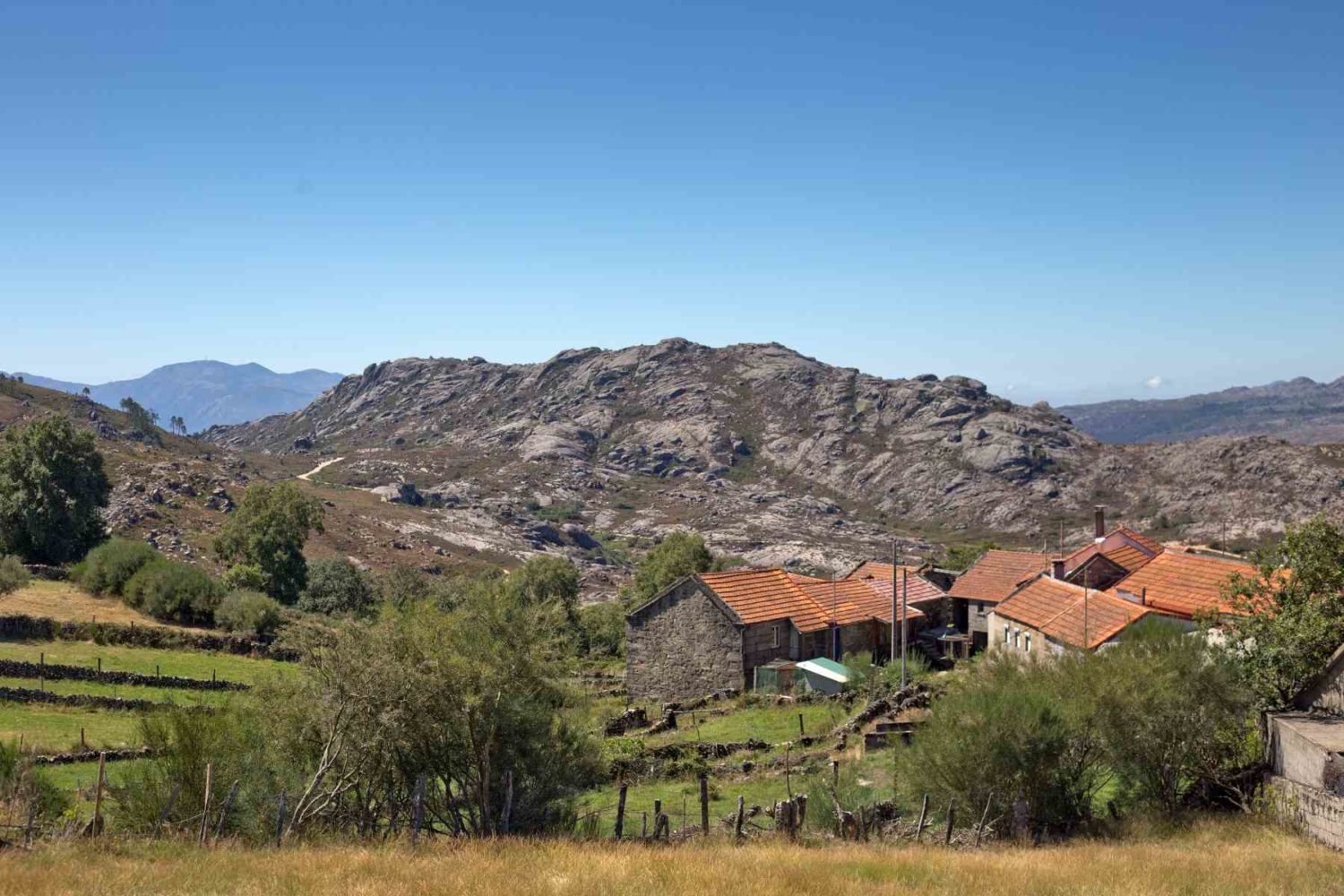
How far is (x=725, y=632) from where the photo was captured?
4234 centimetres

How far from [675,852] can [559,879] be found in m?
3.45

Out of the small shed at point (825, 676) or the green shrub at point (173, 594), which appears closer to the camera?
the small shed at point (825, 676)

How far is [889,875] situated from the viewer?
15367 millimetres

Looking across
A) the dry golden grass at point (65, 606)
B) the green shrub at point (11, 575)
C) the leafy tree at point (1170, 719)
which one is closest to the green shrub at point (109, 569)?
the dry golden grass at point (65, 606)

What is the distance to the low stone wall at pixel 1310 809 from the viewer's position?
18.0m

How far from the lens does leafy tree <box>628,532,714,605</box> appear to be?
70.9 meters

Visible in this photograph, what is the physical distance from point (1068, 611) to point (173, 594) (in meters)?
51.6

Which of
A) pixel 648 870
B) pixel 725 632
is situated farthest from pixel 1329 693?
pixel 725 632

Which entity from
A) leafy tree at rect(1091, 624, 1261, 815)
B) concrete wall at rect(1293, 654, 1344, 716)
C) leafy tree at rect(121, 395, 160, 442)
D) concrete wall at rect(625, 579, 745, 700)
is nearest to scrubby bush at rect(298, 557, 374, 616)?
concrete wall at rect(625, 579, 745, 700)

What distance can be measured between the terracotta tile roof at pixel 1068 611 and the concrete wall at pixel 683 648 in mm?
13246

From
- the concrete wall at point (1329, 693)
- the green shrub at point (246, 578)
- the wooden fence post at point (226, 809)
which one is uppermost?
the concrete wall at point (1329, 693)

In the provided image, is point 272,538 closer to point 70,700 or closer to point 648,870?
point 70,700

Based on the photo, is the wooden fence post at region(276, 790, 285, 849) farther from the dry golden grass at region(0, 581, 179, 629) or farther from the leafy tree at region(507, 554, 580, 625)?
the leafy tree at region(507, 554, 580, 625)

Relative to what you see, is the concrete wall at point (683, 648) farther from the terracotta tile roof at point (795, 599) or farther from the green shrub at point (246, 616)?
the green shrub at point (246, 616)
